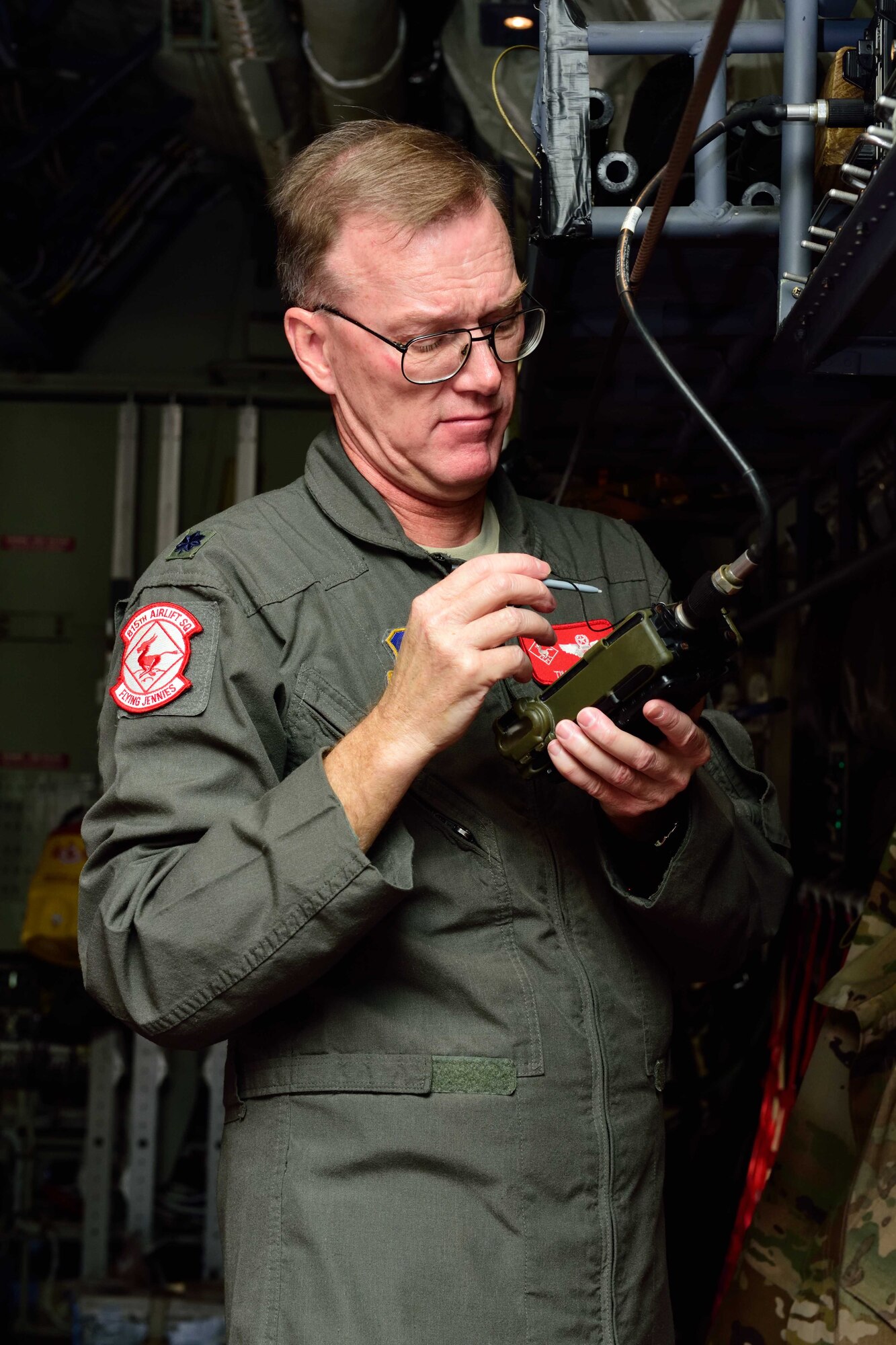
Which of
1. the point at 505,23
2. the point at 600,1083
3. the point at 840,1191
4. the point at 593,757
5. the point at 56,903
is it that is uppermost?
the point at 505,23

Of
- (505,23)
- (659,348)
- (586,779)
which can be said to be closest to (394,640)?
(586,779)

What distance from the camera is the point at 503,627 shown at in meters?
1.12

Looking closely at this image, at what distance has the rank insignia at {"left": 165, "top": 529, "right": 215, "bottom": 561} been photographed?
1.34m

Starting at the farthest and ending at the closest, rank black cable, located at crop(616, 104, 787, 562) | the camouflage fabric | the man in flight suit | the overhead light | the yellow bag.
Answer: the yellow bag → the overhead light → the camouflage fabric → the man in flight suit → black cable, located at crop(616, 104, 787, 562)

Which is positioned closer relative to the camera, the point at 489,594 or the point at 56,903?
the point at 489,594

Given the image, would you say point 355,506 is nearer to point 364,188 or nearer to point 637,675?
point 364,188

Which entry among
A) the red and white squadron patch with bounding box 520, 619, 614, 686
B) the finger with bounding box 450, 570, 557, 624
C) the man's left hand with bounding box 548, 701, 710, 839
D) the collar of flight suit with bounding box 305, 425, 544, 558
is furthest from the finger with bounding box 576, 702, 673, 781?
the collar of flight suit with bounding box 305, 425, 544, 558

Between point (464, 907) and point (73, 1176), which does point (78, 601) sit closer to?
point (73, 1176)

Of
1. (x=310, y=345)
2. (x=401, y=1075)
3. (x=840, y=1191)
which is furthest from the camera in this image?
(x=840, y=1191)

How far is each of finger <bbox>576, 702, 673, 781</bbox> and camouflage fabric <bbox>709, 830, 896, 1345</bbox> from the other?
58 centimetres

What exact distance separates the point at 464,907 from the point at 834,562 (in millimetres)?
1503

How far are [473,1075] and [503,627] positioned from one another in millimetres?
449

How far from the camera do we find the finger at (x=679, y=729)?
1.13m

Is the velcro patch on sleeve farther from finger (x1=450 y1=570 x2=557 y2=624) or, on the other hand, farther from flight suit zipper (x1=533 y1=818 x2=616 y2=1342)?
flight suit zipper (x1=533 y1=818 x2=616 y2=1342)
